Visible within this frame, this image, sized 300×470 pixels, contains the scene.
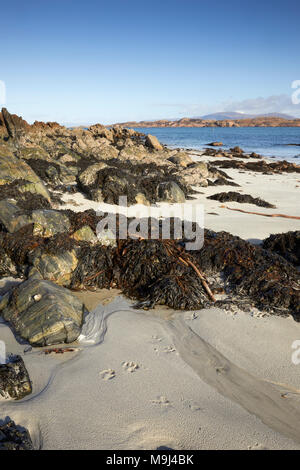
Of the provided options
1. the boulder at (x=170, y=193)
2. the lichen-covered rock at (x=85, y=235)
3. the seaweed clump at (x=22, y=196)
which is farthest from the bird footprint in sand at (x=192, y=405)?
the boulder at (x=170, y=193)

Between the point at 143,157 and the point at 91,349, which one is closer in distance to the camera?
the point at 91,349

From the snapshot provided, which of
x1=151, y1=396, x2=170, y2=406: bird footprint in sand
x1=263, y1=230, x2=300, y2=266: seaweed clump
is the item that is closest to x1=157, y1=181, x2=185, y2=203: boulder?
x1=263, y1=230, x2=300, y2=266: seaweed clump

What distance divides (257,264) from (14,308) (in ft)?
10.7

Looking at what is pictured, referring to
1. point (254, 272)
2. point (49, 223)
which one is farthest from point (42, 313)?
point (254, 272)

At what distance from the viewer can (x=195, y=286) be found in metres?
4.15

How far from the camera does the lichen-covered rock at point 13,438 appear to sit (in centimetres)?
186

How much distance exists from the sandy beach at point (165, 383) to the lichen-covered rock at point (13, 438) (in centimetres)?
11

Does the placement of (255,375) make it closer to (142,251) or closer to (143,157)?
(142,251)

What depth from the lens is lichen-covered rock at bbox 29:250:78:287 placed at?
14.1 ft

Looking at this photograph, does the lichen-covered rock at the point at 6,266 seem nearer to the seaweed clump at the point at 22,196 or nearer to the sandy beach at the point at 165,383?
the sandy beach at the point at 165,383

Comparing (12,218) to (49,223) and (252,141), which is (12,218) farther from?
(252,141)

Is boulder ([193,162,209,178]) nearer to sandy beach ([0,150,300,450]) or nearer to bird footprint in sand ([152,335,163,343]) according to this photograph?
sandy beach ([0,150,300,450])

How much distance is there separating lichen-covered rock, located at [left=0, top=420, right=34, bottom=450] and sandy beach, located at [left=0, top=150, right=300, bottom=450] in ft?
0.37
